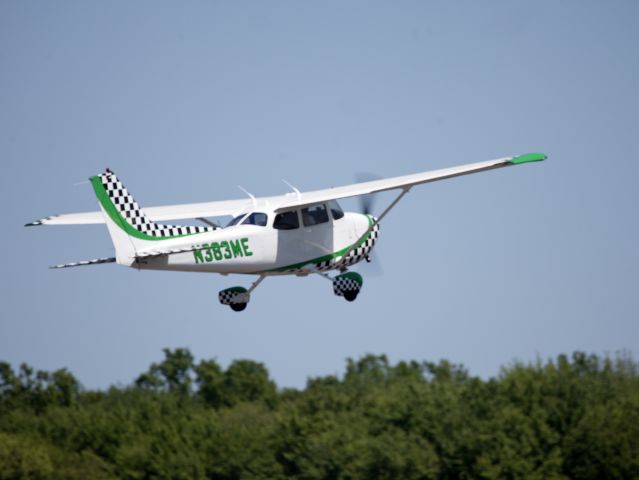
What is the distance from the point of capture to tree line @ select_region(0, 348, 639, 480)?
128ft

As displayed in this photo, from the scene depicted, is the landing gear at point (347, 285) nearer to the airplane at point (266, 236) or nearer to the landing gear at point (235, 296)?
the airplane at point (266, 236)

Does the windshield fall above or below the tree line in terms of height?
above

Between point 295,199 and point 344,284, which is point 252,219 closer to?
point 295,199

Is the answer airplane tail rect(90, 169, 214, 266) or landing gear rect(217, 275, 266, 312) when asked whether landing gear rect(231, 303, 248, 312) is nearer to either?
landing gear rect(217, 275, 266, 312)

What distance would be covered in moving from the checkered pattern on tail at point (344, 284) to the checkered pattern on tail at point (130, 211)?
3.30 metres

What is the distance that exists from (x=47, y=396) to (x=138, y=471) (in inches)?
809

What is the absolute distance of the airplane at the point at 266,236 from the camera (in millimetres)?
21656

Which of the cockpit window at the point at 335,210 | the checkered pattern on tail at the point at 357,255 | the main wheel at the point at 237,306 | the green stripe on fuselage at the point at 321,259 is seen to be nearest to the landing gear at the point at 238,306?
the main wheel at the point at 237,306

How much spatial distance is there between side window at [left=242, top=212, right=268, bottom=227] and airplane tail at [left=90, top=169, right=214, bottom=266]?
1.05 meters

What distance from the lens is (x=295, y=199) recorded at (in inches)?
934

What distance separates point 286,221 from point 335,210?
1.43 m

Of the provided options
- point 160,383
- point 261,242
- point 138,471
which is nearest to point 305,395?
point 138,471

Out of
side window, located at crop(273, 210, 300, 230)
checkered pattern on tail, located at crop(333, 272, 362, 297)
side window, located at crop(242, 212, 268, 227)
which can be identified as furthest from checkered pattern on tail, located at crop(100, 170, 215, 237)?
checkered pattern on tail, located at crop(333, 272, 362, 297)

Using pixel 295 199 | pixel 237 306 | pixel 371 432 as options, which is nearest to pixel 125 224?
pixel 237 306
